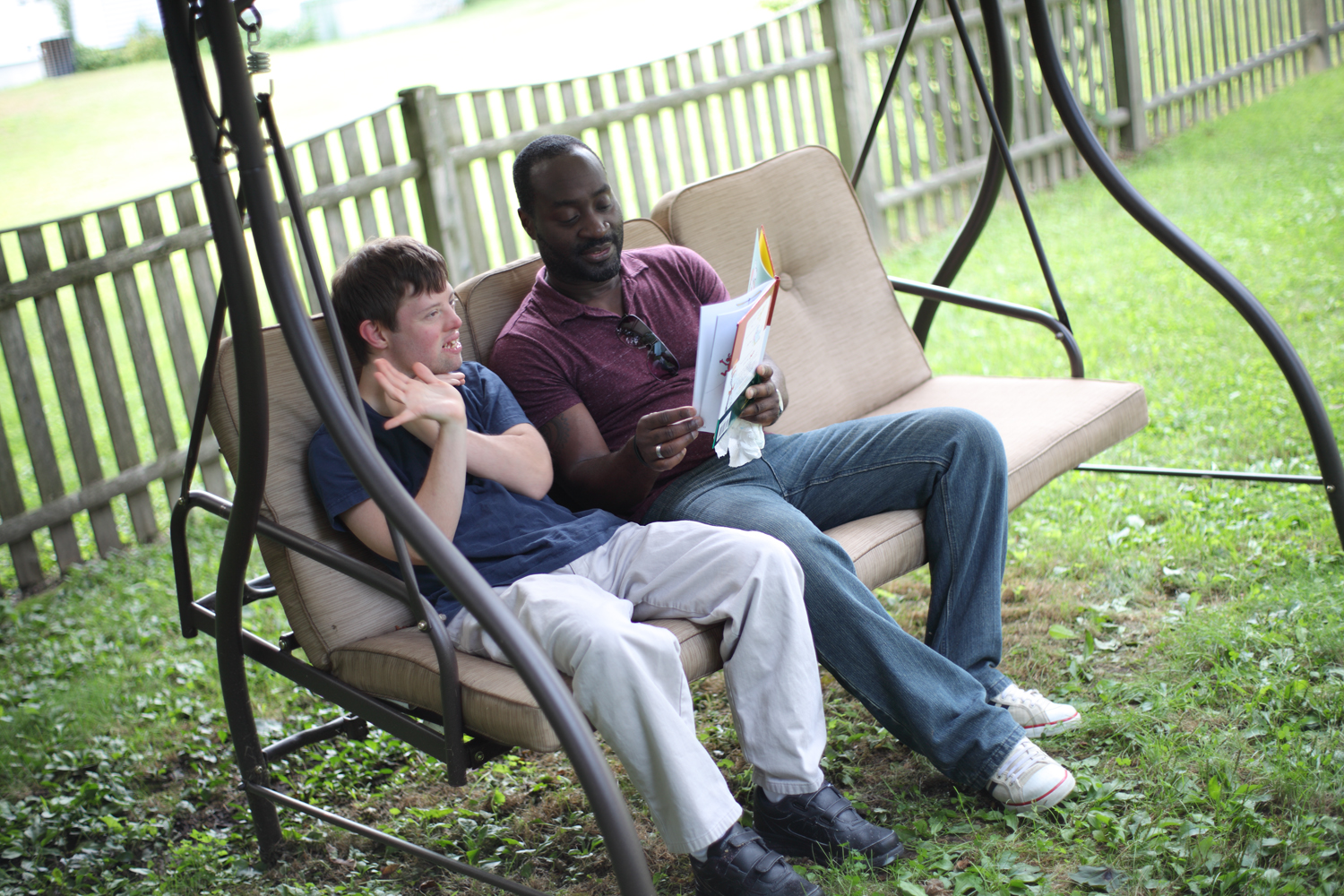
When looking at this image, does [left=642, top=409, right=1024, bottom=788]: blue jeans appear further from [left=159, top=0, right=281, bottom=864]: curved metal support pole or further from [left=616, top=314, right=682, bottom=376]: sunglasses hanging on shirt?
[left=159, top=0, right=281, bottom=864]: curved metal support pole

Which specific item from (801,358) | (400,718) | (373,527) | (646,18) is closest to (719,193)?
(801,358)

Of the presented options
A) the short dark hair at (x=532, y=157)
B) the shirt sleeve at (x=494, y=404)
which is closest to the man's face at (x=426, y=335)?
the shirt sleeve at (x=494, y=404)

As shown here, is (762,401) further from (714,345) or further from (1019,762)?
(1019,762)

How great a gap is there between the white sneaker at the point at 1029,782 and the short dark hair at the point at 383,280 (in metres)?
1.40

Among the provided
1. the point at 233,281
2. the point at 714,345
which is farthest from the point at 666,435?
the point at 233,281

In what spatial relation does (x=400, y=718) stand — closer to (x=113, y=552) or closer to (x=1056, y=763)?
(x=1056, y=763)

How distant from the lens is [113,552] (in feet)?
14.0

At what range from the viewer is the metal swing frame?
8.23 feet

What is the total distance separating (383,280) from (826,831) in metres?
1.29

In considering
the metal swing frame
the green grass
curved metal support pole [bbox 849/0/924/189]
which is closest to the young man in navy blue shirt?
the green grass

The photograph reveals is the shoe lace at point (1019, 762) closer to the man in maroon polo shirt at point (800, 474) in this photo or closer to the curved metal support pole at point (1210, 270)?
the man in maroon polo shirt at point (800, 474)

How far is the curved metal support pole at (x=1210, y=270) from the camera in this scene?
2494 mm

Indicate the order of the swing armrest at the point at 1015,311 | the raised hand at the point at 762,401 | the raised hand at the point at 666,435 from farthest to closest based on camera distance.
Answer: the swing armrest at the point at 1015,311
the raised hand at the point at 762,401
the raised hand at the point at 666,435

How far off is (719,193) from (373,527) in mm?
1385
